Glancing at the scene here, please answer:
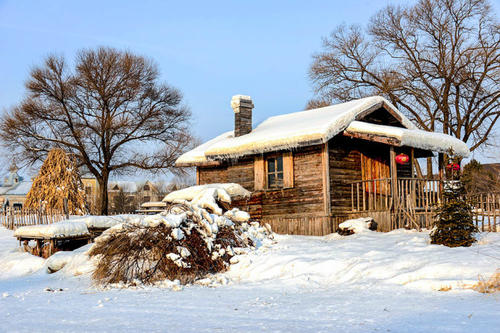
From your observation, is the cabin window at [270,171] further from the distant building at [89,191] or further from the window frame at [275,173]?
the distant building at [89,191]

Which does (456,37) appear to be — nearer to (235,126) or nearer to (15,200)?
(235,126)

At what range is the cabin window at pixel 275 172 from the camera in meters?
17.1

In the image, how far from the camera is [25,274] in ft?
40.2

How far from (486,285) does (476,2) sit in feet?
89.9

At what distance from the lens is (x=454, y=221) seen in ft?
32.2

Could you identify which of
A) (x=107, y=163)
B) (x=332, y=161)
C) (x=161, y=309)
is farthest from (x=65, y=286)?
(x=107, y=163)

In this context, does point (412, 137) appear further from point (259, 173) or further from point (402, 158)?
point (259, 173)

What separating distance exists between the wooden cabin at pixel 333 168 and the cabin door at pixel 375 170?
34 mm

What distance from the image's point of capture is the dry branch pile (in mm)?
9164

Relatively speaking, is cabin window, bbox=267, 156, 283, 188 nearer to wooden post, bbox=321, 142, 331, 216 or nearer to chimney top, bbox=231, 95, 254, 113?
wooden post, bbox=321, 142, 331, 216

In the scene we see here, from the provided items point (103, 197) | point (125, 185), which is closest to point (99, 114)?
point (103, 197)

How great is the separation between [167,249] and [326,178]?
294 inches

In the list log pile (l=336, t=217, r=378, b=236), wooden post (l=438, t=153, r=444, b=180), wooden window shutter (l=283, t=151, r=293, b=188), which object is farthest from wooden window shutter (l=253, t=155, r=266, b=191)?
wooden post (l=438, t=153, r=444, b=180)

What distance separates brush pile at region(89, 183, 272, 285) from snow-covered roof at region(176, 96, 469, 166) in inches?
205
